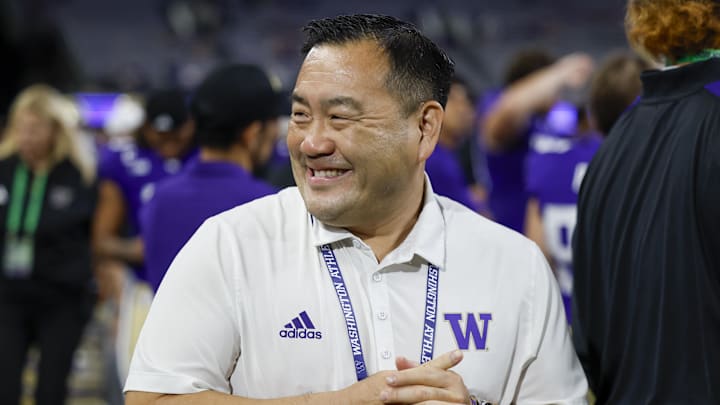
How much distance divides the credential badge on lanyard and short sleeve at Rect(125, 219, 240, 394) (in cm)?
351

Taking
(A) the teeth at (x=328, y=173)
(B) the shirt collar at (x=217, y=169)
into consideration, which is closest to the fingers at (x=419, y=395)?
(A) the teeth at (x=328, y=173)

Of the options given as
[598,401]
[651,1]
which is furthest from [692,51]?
[598,401]

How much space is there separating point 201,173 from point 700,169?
1720mm

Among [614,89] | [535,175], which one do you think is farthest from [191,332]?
[535,175]

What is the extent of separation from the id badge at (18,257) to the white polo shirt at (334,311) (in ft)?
11.3

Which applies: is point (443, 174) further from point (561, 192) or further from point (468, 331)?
point (468, 331)

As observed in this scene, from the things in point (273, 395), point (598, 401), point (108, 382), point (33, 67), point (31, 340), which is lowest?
point (108, 382)

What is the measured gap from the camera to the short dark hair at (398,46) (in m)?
2.00

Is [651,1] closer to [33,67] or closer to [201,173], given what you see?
[201,173]

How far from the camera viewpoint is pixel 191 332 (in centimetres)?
A: 191

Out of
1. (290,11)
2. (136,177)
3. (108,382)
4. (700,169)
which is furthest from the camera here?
(290,11)

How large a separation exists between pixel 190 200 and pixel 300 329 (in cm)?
141

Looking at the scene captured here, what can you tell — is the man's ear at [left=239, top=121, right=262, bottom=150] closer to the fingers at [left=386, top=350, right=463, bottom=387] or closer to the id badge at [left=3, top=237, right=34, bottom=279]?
the fingers at [left=386, top=350, right=463, bottom=387]

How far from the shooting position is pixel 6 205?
5.28 meters
